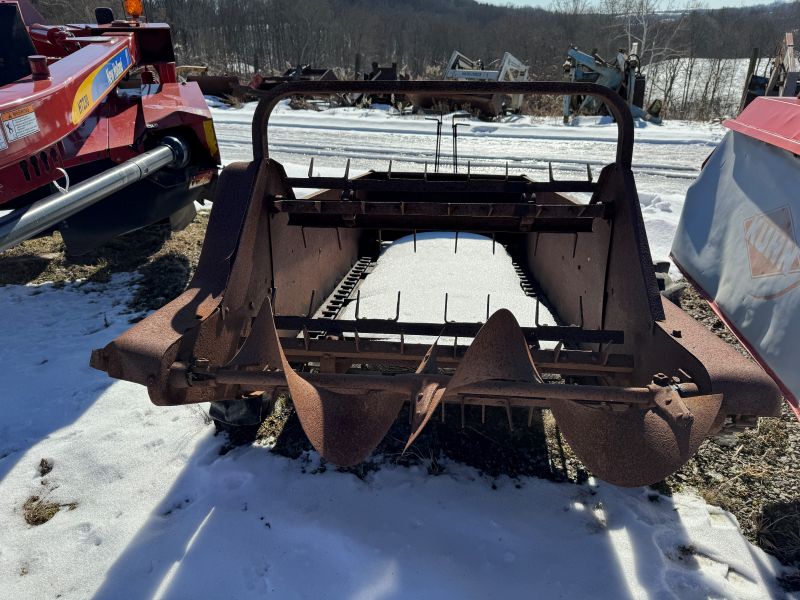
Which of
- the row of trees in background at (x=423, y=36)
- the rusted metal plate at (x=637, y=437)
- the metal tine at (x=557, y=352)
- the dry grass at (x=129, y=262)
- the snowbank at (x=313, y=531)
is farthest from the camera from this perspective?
the row of trees in background at (x=423, y=36)

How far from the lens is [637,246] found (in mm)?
A: 2111

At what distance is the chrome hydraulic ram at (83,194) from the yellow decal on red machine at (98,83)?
14.8 inches

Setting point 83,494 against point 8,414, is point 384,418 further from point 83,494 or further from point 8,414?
point 8,414

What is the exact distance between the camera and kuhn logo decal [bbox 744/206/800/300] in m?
2.81

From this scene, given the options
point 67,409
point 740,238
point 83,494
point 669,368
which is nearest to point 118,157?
point 67,409

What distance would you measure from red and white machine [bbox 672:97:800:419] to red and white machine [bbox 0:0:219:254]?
3.75 m

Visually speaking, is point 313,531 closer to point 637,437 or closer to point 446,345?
point 446,345

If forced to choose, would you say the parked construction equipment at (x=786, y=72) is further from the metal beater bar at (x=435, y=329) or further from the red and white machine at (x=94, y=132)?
the red and white machine at (x=94, y=132)

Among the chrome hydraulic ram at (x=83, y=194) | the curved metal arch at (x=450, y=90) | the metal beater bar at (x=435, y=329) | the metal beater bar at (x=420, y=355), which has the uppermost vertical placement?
the curved metal arch at (x=450, y=90)

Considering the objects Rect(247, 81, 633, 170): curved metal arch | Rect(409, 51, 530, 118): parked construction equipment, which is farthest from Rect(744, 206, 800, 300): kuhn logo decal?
Rect(409, 51, 530, 118): parked construction equipment

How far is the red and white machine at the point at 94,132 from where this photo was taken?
2.77m

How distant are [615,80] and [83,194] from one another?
12.7m

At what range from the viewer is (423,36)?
46281 millimetres

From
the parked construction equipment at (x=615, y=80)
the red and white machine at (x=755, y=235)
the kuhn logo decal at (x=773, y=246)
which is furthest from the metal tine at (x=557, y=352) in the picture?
the parked construction equipment at (x=615, y=80)
